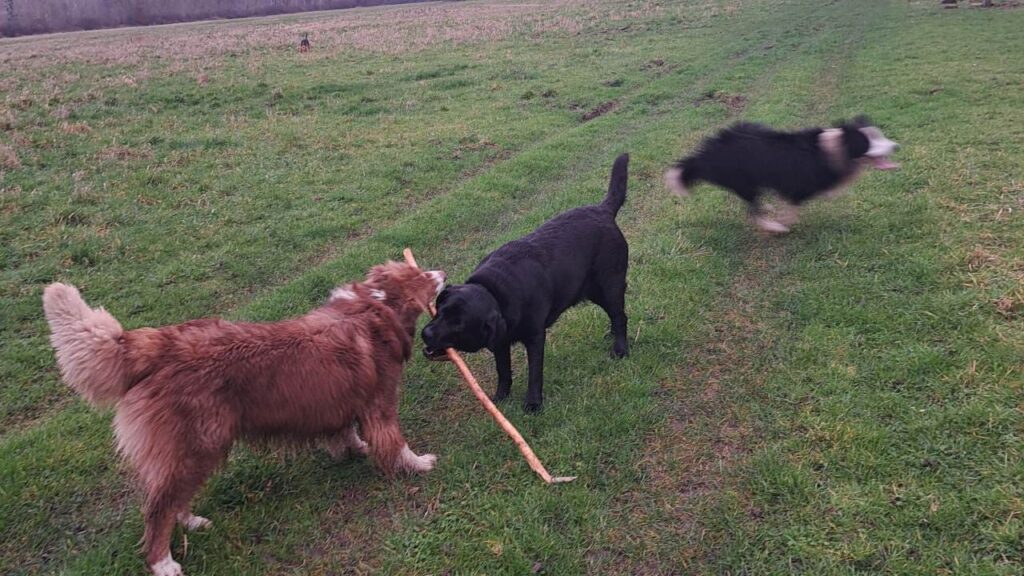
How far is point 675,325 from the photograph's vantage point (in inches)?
228

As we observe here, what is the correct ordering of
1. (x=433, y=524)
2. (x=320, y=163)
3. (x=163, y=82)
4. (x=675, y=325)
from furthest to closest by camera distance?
(x=163, y=82), (x=320, y=163), (x=675, y=325), (x=433, y=524)

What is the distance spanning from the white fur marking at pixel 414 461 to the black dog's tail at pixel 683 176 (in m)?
5.68

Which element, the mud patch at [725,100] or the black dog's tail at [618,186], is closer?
the black dog's tail at [618,186]

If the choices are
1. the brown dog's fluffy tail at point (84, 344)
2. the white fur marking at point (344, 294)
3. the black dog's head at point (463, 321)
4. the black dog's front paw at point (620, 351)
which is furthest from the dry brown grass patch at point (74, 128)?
the black dog's front paw at point (620, 351)

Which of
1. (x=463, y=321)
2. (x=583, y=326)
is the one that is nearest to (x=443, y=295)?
(x=463, y=321)

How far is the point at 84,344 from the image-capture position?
3084 millimetres

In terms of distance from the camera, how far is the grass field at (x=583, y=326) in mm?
3549

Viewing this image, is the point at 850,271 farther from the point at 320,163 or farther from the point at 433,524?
the point at 320,163

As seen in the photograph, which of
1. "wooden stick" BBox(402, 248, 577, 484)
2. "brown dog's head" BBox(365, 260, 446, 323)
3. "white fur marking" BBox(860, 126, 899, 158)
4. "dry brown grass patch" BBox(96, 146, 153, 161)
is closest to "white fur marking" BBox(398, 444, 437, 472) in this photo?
"wooden stick" BBox(402, 248, 577, 484)

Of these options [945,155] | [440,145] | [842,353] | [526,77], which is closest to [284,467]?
[842,353]

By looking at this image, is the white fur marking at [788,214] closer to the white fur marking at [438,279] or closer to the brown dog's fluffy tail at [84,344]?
the white fur marking at [438,279]

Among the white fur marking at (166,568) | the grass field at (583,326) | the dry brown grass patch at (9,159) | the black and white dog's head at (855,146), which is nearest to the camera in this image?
the white fur marking at (166,568)

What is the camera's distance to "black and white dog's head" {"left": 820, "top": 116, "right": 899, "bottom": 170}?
784 centimetres

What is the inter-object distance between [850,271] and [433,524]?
5237 millimetres
